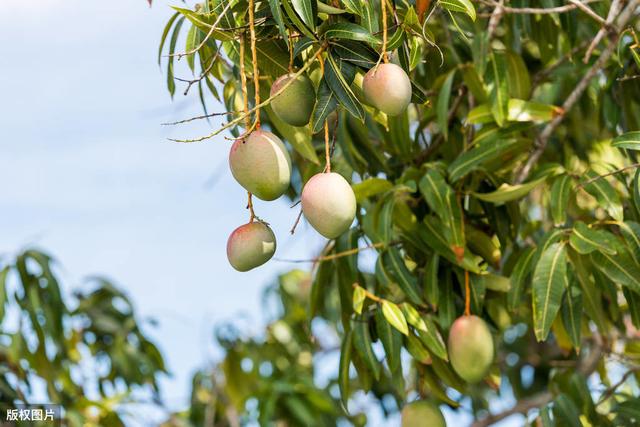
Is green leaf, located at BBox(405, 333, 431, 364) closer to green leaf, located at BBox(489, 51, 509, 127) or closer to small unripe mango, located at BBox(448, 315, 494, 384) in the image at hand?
small unripe mango, located at BBox(448, 315, 494, 384)

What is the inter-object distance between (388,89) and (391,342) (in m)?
0.65

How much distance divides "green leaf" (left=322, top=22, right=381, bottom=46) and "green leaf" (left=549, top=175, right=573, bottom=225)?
0.63m

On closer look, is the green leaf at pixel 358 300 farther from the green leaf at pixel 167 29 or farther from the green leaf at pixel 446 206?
the green leaf at pixel 167 29

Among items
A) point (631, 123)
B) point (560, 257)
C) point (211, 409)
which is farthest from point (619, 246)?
point (211, 409)

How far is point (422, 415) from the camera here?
1546 mm

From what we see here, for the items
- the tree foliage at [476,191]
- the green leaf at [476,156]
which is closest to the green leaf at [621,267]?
the tree foliage at [476,191]

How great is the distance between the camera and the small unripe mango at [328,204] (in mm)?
938

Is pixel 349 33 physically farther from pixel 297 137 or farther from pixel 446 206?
pixel 446 206

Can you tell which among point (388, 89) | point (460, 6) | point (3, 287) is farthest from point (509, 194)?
point (3, 287)

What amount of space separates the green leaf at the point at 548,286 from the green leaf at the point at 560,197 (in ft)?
0.18

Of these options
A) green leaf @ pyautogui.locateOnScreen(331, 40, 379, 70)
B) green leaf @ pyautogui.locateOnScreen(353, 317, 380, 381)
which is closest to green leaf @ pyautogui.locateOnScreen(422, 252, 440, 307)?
green leaf @ pyautogui.locateOnScreen(353, 317, 380, 381)

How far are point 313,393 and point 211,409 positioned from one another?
1.31ft

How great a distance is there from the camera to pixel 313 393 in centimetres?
300

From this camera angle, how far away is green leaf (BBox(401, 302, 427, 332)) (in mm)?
1511
